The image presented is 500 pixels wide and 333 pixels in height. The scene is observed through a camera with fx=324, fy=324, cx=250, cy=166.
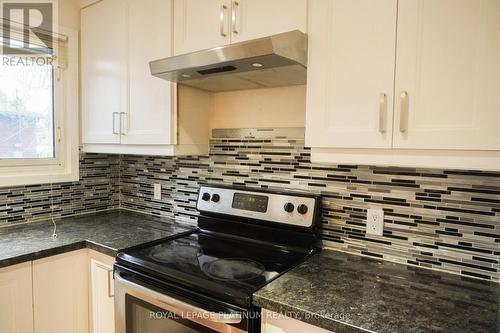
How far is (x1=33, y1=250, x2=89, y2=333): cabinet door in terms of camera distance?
1.49 metres

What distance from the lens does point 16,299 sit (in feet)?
4.63

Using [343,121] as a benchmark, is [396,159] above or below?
below

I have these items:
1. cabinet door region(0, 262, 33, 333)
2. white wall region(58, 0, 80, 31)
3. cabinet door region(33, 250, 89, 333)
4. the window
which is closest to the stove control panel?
cabinet door region(33, 250, 89, 333)

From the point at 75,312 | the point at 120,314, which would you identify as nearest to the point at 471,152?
the point at 120,314

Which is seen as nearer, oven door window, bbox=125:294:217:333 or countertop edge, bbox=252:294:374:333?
countertop edge, bbox=252:294:374:333

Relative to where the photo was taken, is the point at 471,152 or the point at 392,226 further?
the point at 392,226

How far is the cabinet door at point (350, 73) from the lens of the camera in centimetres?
106

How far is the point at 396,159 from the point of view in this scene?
Result: 41.8 inches

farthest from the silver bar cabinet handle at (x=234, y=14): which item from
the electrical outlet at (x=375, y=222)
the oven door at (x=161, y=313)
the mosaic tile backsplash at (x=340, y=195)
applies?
the oven door at (x=161, y=313)

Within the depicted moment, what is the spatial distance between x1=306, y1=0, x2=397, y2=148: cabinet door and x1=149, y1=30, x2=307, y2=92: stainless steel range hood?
0.09m

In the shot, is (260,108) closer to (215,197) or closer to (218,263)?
(215,197)

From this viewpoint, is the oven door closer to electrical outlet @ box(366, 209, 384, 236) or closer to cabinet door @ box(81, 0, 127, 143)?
electrical outlet @ box(366, 209, 384, 236)

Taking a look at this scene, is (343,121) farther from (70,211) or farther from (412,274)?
(70,211)

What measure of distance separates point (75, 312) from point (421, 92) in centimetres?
180
